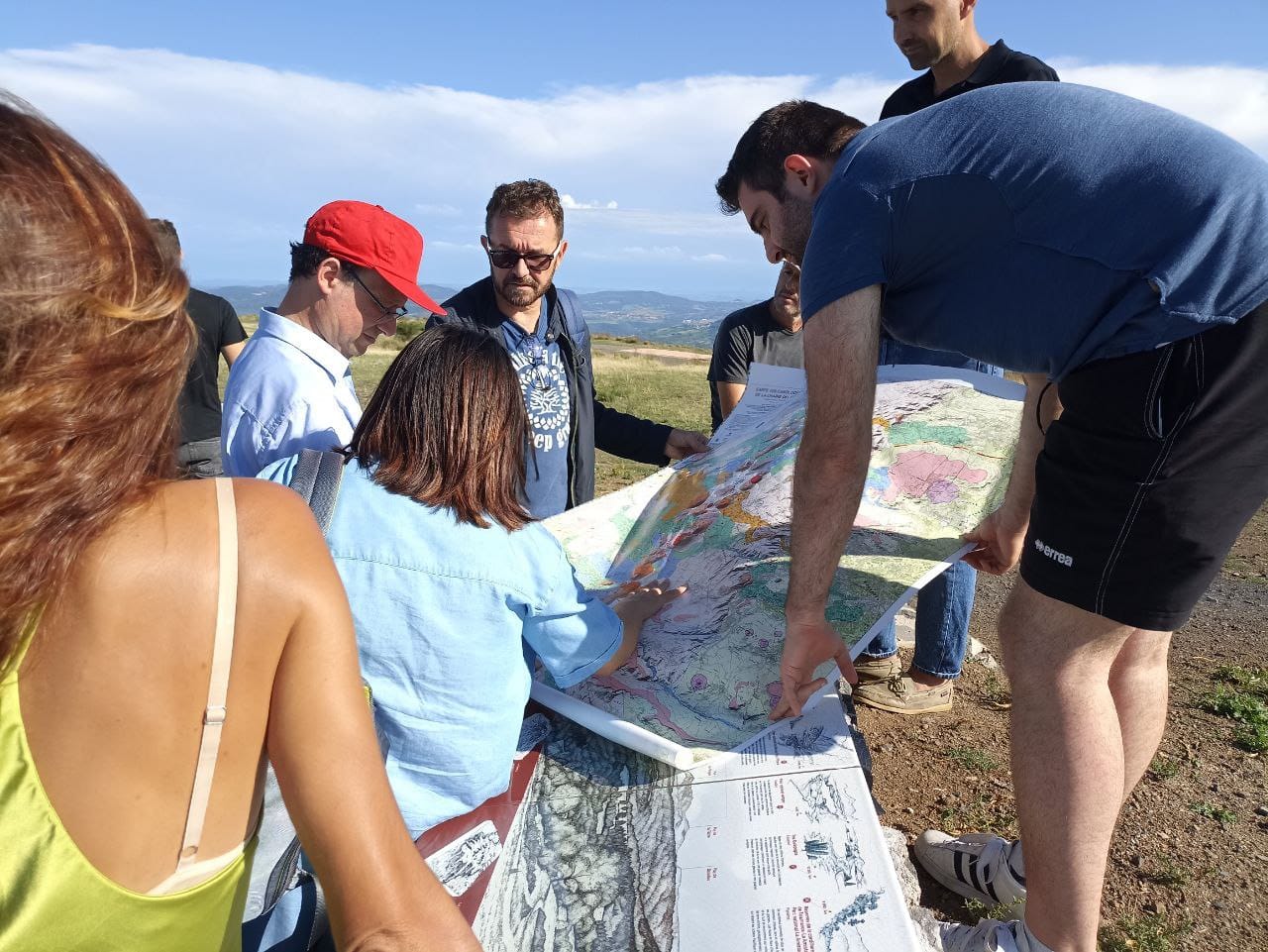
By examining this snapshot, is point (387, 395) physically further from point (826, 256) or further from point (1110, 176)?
point (1110, 176)

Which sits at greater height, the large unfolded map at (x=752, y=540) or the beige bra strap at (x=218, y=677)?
the beige bra strap at (x=218, y=677)

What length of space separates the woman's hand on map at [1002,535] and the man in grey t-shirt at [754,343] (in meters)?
1.87

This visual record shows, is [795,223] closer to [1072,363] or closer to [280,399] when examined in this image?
[1072,363]

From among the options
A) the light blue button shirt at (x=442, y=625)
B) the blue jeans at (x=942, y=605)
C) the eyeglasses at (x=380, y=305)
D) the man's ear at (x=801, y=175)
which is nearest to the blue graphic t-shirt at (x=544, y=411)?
the eyeglasses at (x=380, y=305)

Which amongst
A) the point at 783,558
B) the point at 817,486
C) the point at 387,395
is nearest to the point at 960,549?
the point at 783,558

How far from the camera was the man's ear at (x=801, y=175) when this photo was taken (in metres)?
2.34

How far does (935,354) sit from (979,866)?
1713mm

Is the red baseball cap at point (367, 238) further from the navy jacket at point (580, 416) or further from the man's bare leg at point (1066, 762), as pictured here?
the man's bare leg at point (1066, 762)

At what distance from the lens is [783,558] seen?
2506mm

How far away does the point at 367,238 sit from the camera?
266 centimetres

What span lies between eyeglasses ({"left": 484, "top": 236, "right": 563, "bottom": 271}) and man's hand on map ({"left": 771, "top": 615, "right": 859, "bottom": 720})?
204 cm

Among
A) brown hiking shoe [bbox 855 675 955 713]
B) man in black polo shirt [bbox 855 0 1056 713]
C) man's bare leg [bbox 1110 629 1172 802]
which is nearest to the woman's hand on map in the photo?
man's bare leg [bbox 1110 629 1172 802]

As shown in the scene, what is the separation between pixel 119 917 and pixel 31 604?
1.18ft

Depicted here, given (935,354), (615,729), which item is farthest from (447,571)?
(935,354)
